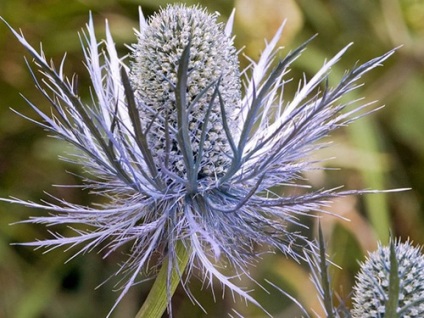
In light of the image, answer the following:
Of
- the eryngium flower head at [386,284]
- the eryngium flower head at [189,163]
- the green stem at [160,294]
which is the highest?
the eryngium flower head at [189,163]

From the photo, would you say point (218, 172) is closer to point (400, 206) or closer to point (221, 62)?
point (221, 62)

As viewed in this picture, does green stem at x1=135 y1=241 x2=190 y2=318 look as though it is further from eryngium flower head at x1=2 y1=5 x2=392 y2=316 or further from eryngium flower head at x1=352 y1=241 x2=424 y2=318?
eryngium flower head at x1=352 y1=241 x2=424 y2=318

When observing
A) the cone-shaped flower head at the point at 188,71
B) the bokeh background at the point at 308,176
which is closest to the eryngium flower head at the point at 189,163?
the cone-shaped flower head at the point at 188,71

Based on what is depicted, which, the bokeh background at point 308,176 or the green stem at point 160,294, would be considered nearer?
the green stem at point 160,294

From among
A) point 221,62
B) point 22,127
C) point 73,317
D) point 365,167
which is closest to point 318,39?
point 365,167

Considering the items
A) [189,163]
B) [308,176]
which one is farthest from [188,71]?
[308,176]

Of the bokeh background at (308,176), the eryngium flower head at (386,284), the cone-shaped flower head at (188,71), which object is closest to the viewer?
the eryngium flower head at (386,284)

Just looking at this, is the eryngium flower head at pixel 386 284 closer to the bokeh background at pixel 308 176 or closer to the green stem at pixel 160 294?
the green stem at pixel 160 294
